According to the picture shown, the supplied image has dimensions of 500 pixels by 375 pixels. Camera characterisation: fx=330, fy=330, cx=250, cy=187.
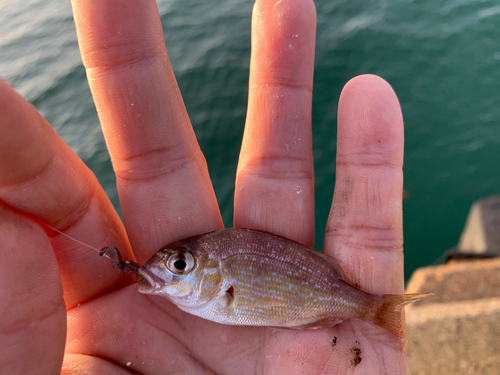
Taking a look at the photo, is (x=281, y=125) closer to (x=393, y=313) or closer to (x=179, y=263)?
(x=179, y=263)

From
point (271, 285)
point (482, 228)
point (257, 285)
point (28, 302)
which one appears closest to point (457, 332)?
point (482, 228)

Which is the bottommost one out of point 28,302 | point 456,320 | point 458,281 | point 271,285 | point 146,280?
point 458,281

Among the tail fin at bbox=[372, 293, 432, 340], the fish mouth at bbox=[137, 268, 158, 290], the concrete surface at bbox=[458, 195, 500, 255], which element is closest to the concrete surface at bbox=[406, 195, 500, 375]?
the concrete surface at bbox=[458, 195, 500, 255]

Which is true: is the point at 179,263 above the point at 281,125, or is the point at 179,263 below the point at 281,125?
below

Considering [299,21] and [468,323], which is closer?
[299,21]

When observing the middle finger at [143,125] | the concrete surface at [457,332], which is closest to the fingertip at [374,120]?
the middle finger at [143,125]

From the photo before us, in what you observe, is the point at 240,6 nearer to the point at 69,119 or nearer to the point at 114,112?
the point at 69,119

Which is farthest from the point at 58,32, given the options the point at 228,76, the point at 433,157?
the point at 433,157
